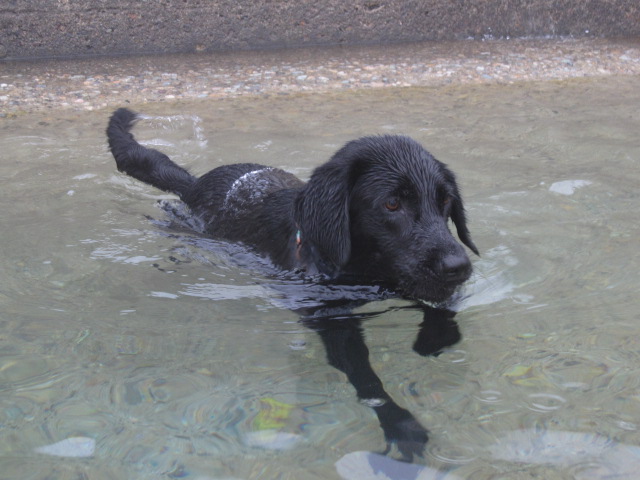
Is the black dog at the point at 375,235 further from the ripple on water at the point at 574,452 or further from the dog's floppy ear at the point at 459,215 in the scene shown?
the ripple on water at the point at 574,452

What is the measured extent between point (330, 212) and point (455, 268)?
640 mm

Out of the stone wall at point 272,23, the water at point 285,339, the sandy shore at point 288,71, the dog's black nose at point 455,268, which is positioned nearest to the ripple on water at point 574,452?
the water at point 285,339

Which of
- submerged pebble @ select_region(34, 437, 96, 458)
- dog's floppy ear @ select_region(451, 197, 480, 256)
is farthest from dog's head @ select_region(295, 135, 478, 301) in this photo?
submerged pebble @ select_region(34, 437, 96, 458)

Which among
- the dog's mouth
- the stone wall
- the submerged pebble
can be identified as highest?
the stone wall

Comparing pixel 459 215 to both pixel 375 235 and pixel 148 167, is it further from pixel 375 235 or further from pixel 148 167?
pixel 148 167

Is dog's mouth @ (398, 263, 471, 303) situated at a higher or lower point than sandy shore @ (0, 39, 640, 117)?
lower

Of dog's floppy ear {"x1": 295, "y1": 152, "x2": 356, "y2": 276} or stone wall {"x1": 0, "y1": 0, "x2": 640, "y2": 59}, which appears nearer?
dog's floppy ear {"x1": 295, "y1": 152, "x2": 356, "y2": 276}

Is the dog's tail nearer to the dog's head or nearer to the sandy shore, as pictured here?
the dog's head

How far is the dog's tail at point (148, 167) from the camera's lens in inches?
178

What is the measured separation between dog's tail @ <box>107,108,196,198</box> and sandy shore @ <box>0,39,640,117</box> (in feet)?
6.39

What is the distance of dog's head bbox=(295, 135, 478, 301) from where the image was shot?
2961mm

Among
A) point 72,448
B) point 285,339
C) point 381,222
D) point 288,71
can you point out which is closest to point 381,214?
point 381,222

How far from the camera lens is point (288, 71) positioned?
7199 mm

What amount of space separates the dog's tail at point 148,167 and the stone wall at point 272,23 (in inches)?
141
